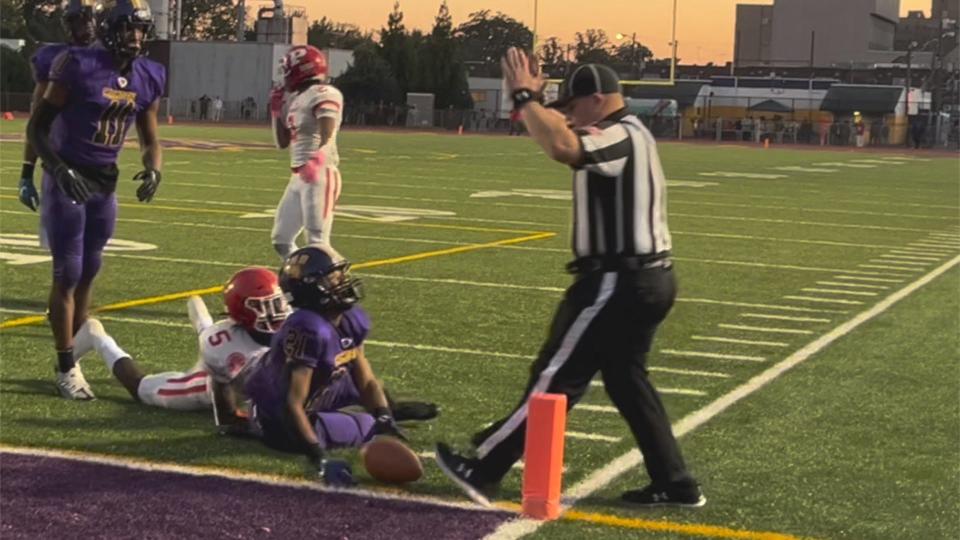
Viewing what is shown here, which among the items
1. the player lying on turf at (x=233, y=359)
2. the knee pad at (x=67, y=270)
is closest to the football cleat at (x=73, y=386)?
the player lying on turf at (x=233, y=359)

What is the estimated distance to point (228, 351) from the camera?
5.90 metres

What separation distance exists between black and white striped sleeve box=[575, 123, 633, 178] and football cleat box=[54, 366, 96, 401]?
103 inches

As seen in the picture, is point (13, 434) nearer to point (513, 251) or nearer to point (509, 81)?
point (509, 81)

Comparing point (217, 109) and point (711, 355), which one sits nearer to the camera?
point (711, 355)

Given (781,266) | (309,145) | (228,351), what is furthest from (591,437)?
(781,266)

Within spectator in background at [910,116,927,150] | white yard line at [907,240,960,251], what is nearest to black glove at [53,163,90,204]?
white yard line at [907,240,960,251]

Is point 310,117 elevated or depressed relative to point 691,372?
elevated

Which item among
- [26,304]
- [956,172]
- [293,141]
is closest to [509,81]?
[293,141]

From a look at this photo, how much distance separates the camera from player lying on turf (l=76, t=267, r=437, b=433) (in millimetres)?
5839

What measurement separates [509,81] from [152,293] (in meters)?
5.37

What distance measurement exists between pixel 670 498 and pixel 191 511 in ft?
5.12

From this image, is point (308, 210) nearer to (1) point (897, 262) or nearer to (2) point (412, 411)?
(2) point (412, 411)

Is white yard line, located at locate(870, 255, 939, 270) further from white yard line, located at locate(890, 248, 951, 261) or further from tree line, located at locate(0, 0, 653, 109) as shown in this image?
tree line, located at locate(0, 0, 653, 109)

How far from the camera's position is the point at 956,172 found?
3678 centimetres
